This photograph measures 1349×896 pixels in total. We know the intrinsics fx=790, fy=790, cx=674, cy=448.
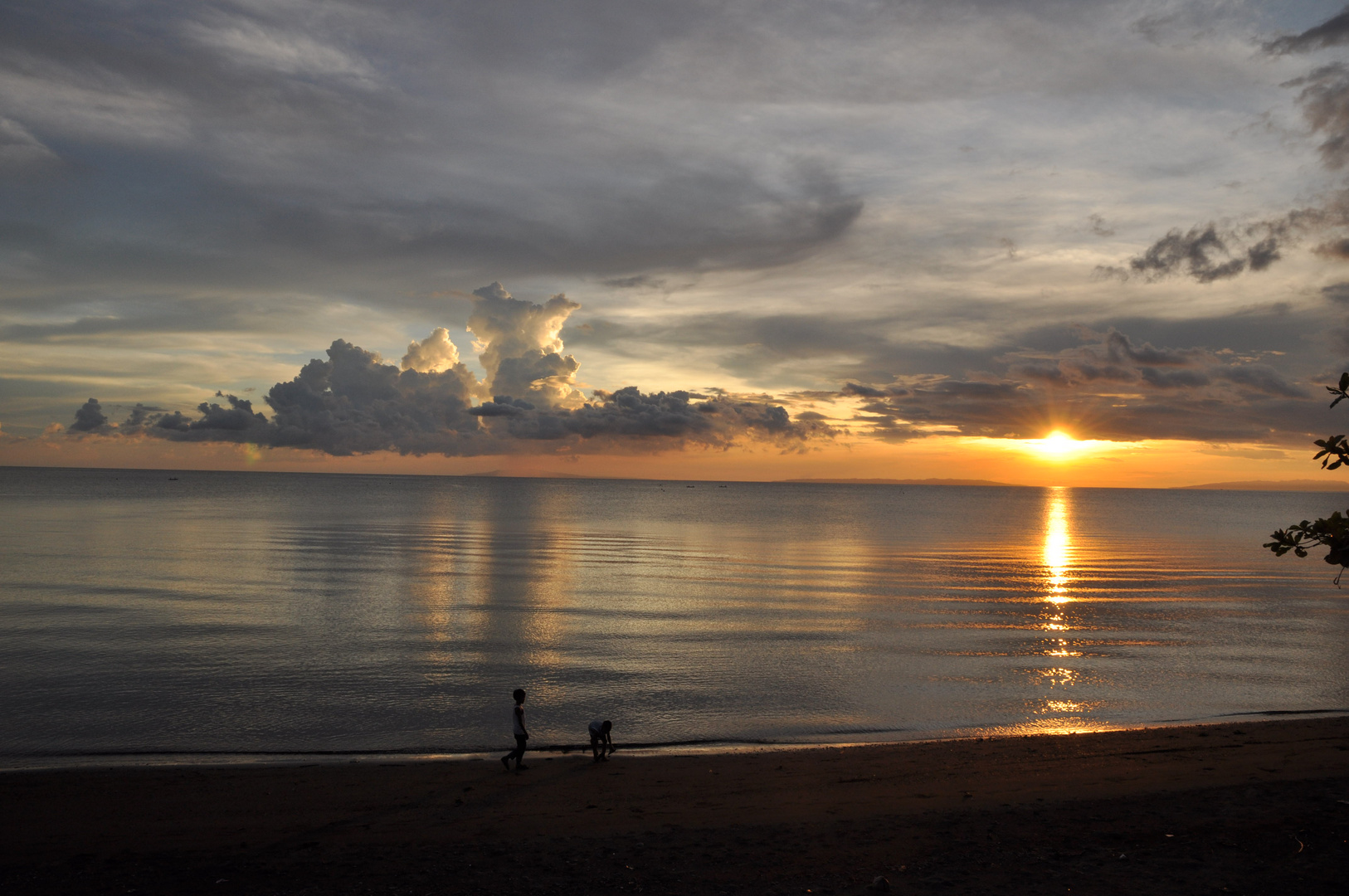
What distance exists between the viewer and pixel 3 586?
130 feet

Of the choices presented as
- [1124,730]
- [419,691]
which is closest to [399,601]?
[419,691]

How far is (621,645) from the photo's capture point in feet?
92.8

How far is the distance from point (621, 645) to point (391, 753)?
11862 mm

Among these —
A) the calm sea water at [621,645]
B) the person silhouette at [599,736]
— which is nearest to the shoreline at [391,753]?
the calm sea water at [621,645]

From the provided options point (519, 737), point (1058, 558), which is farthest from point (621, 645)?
point (1058, 558)

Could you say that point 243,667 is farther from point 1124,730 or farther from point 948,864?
point 1124,730

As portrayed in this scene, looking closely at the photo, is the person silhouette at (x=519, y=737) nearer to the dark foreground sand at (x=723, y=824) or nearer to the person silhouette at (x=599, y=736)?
the dark foreground sand at (x=723, y=824)

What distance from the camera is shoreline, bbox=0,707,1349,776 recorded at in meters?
16.3

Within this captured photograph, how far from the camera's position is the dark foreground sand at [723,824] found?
33.9ft

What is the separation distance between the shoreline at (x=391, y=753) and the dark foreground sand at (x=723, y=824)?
2.69 feet

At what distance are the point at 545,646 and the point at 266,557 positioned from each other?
120 ft

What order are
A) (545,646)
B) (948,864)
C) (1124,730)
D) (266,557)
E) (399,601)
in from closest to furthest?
(948,864) < (1124,730) < (545,646) < (399,601) < (266,557)

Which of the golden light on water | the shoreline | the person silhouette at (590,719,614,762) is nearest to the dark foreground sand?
the person silhouette at (590,719,614,762)

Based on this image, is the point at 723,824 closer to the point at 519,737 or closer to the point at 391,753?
the point at 519,737
